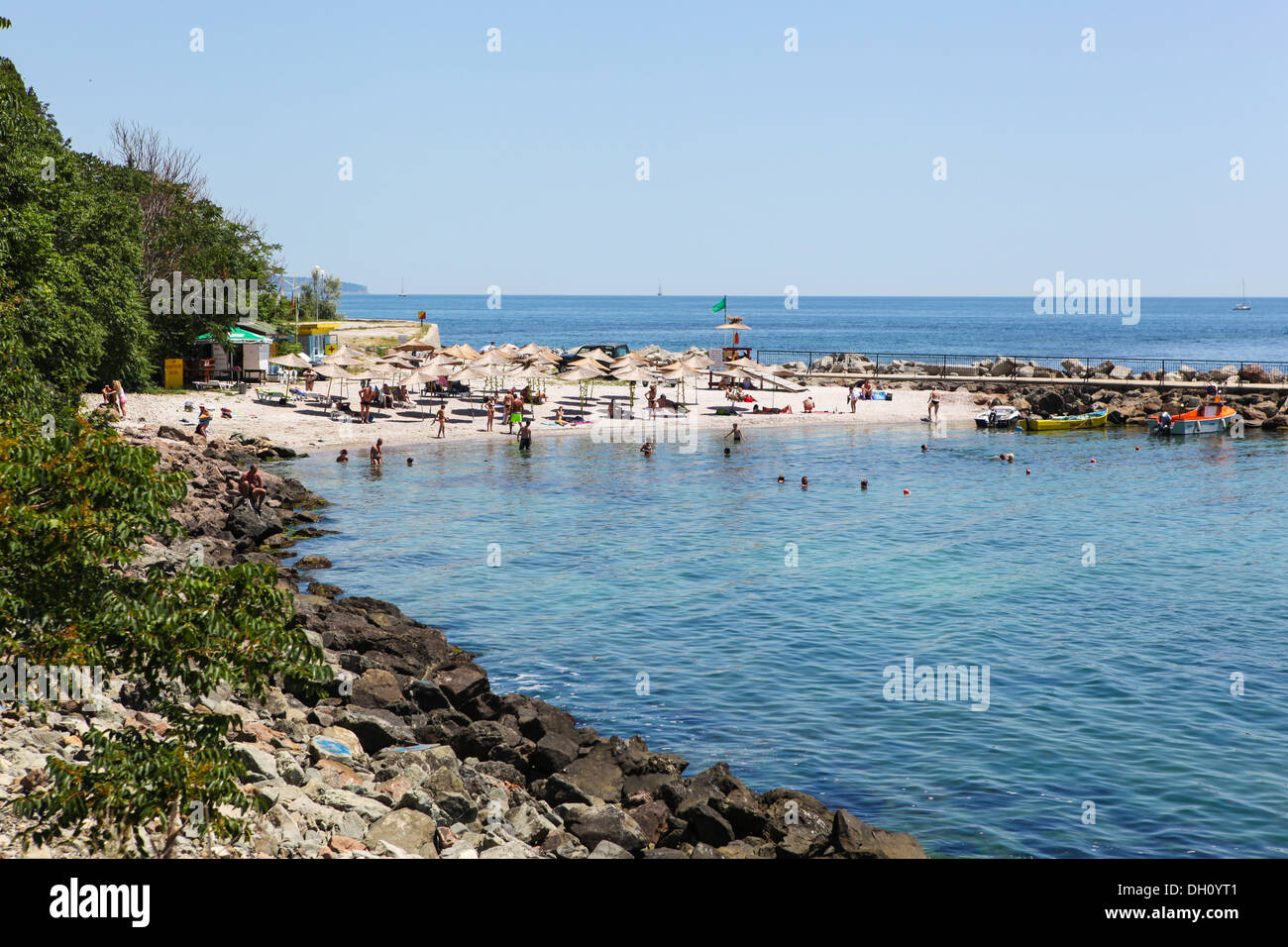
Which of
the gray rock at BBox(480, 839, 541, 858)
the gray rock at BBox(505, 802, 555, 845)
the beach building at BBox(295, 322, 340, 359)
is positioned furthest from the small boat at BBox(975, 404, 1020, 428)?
the gray rock at BBox(480, 839, 541, 858)

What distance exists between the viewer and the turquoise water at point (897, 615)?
17.2 meters

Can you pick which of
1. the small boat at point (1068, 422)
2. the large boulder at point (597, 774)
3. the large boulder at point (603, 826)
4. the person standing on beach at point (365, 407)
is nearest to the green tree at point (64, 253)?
the large boulder at point (603, 826)

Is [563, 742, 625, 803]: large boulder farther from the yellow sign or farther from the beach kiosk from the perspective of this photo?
the beach kiosk

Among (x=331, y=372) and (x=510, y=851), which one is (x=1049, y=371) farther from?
(x=510, y=851)

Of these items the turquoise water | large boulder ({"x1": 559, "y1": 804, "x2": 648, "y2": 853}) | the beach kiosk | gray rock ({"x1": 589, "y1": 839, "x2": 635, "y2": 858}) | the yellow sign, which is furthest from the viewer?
the beach kiosk

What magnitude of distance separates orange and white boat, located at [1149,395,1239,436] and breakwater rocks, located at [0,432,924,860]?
55473 mm

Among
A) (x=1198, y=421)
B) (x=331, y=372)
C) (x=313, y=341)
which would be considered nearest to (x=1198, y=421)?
(x=1198, y=421)

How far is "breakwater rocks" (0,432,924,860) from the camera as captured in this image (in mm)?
12062

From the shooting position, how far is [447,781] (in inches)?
568

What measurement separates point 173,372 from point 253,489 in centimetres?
2694

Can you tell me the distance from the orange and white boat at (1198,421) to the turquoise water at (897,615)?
11518 mm

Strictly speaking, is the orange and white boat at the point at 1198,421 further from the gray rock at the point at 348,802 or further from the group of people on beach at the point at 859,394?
the gray rock at the point at 348,802
